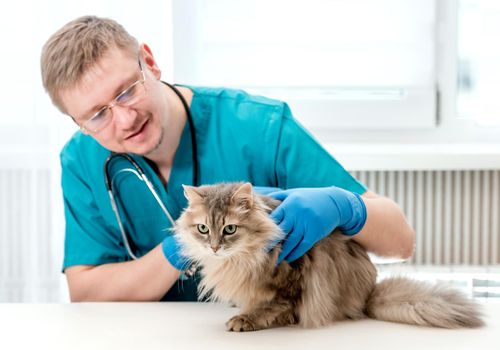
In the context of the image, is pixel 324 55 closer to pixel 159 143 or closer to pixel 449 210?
pixel 449 210

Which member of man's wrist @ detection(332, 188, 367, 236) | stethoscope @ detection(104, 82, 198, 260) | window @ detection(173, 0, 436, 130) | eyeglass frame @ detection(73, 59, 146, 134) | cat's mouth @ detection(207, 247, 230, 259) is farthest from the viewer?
window @ detection(173, 0, 436, 130)

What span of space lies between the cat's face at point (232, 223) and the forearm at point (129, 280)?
1.12 feet

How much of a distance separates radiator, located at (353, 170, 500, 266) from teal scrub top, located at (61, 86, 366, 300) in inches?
36.2

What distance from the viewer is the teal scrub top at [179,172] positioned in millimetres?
1676

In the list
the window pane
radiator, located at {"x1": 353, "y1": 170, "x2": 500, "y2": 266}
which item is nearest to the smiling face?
radiator, located at {"x1": 353, "y1": 170, "x2": 500, "y2": 266}

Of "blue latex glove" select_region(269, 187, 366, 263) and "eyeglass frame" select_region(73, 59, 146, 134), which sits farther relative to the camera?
"eyeglass frame" select_region(73, 59, 146, 134)

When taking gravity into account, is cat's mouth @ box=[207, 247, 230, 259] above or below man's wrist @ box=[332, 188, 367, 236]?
below

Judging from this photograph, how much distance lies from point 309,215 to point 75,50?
0.66 meters

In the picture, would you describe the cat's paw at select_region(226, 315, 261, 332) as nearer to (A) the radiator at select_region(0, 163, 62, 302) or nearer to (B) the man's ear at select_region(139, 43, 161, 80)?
(B) the man's ear at select_region(139, 43, 161, 80)

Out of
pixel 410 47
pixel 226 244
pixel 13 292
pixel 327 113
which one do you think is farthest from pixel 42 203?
pixel 410 47

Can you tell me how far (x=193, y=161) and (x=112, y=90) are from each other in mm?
330

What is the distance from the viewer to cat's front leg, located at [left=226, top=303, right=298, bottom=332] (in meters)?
1.26

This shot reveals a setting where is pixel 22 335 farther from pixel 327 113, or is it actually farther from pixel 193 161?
pixel 327 113

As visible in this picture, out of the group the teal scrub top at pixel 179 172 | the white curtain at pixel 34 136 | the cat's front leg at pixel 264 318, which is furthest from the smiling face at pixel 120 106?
the white curtain at pixel 34 136
